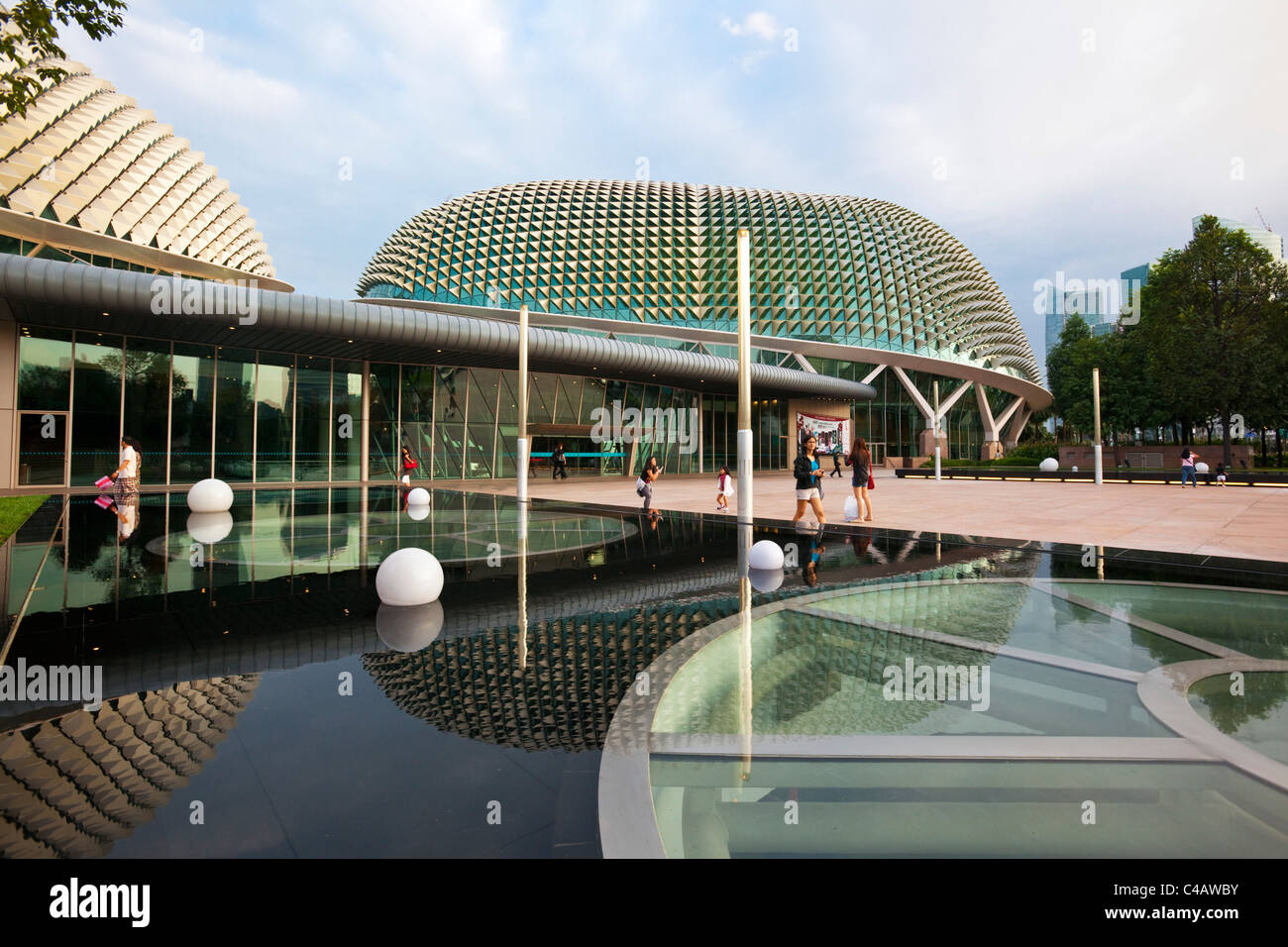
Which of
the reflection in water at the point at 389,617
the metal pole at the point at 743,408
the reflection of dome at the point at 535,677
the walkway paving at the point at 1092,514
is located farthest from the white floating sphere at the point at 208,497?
the reflection of dome at the point at 535,677

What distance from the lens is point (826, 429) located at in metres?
44.4

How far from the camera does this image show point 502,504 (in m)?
19.0

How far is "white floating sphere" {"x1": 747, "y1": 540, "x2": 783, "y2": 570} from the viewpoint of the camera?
7988 mm

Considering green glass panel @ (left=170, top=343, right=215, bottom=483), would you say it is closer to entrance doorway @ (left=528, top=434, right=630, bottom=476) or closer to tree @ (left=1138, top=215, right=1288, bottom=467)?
entrance doorway @ (left=528, top=434, right=630, bottom=476)

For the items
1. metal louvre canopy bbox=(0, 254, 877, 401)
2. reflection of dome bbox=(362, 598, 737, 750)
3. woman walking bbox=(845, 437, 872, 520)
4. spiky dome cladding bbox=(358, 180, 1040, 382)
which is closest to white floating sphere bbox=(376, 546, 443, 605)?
reflection of dome bbox=(362, 598, 737, 750)

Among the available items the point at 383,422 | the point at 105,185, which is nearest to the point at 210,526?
the point at 383,422

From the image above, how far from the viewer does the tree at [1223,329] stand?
33438mm

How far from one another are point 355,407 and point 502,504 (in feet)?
40.4

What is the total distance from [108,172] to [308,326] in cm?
1419

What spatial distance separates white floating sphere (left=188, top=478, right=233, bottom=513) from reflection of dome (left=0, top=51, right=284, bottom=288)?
50.8 feet
